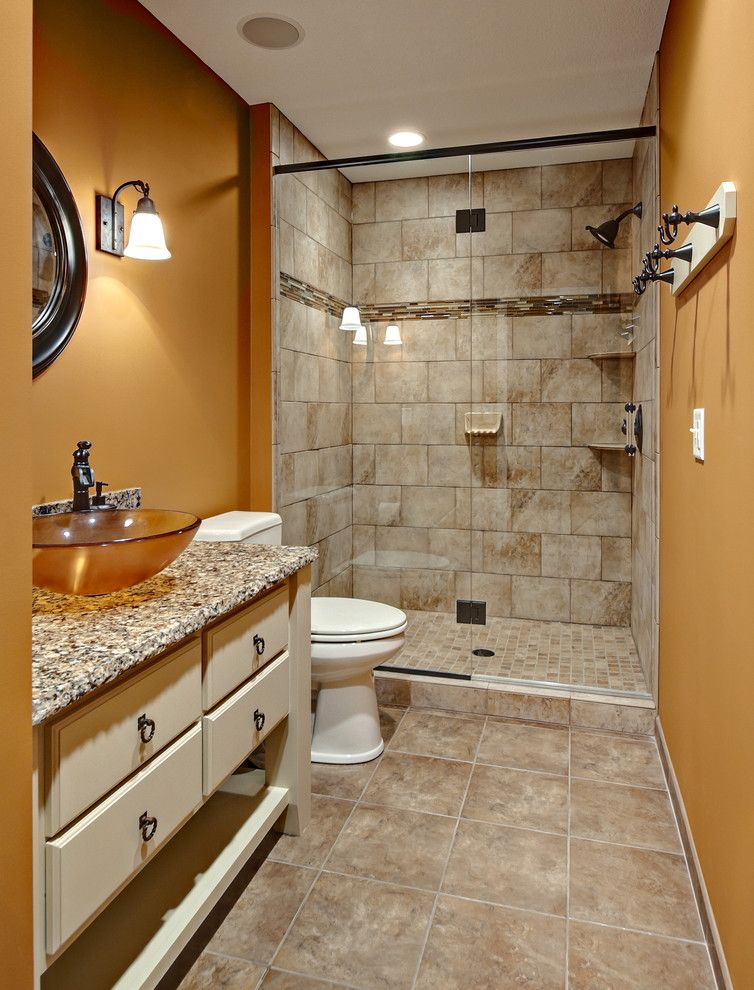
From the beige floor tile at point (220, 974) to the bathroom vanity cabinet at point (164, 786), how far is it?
0.12 metres

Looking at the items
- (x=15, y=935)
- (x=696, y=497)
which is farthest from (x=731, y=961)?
(x=15, y=935)

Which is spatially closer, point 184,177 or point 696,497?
point 696,497

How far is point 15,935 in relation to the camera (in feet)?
3.29

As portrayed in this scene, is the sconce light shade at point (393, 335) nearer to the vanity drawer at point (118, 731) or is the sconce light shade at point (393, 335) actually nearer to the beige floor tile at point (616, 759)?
the beige floor tile at point (616, 759)

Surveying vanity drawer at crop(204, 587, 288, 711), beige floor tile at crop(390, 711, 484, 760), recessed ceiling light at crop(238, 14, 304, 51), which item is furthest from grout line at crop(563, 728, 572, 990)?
recessed ceiling light at crop(238, 14, 304, 51)

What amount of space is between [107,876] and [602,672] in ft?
7.80

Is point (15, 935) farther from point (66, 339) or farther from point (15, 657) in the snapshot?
point (66, 339)

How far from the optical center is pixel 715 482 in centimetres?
161

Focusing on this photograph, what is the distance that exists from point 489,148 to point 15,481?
2531 mm

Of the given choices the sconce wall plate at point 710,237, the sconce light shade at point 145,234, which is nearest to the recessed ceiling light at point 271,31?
the sconce light shade at point 145,234

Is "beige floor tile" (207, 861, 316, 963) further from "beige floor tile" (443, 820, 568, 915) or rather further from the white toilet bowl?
the white toilet bowl

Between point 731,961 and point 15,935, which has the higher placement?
point 15,935

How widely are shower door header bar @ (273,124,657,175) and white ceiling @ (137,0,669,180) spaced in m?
0.22

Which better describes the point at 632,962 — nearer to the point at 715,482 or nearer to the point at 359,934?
the point at 359,934
